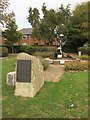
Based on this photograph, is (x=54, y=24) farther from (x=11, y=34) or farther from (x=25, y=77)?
(x=25, y=77)

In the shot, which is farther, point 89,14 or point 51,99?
point 89,14

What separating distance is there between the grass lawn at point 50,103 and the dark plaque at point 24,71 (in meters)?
0.64

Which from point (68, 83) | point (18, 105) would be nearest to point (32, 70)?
point (18, 105)

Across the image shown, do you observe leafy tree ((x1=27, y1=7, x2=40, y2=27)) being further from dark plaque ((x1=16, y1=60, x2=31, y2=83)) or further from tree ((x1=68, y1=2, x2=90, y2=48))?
dark plaque ((x1=16, y1=60, x2=31, y2=83))

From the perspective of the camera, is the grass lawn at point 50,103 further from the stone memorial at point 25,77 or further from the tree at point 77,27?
the tree at point 77,27

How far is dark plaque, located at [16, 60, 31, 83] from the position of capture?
756 cm

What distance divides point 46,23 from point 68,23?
3300mm

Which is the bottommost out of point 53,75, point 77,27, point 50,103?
point 50,103

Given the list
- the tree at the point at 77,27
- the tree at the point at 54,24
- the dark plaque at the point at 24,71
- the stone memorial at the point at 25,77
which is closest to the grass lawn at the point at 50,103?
the stone memorial at the point at 25,77

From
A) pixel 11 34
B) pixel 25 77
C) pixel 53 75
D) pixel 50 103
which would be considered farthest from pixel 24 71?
pixel 11 34

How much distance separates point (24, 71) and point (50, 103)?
1.47 meters

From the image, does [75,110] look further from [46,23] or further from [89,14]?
[46,23]

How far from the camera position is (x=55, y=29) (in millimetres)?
33969

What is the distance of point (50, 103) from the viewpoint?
682 centimetres
